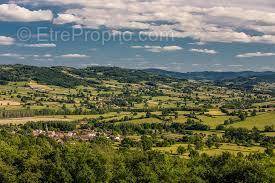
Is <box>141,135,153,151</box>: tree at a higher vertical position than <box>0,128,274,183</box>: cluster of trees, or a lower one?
lower

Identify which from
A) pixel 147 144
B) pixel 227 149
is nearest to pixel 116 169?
pixel 147 144

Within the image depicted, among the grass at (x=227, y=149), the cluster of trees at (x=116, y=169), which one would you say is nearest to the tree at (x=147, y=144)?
the grass at (x=227, y=149)

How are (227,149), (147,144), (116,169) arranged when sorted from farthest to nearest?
(147,144) → (227,149) → (116,169)

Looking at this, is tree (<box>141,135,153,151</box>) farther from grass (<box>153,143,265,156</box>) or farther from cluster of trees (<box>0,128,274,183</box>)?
cluster of trees (<box>0,128,274,183</box>)

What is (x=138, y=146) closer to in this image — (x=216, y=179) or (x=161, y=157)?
(x=161, y=157)

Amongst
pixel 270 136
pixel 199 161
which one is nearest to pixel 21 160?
pixel 199 161

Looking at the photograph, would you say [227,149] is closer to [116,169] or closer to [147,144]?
[147,144]

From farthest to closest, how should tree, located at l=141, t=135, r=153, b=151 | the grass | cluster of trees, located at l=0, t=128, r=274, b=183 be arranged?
tree, located at l=141, t=135, r=153, b=151
the grass
cluster of trees, located at l=0, t=128, r=274, b=183

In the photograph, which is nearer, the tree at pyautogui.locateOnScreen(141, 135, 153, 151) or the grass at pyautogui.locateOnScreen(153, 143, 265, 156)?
the grass at pyautogui.locateOnScreen(153, 143, 265, 156)

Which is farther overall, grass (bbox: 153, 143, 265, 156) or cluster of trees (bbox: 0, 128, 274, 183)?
grass (bbox: 153, 143, 265, 156)

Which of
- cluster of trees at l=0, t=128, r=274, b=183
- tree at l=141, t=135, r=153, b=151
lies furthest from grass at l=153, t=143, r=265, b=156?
cluster of trees at l=0, t=128, r=274, b=183

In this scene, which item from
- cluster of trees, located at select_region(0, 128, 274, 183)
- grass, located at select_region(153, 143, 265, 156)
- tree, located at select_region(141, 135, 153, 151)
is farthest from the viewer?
tree, located at select_region(141, 135, 153, 151)
